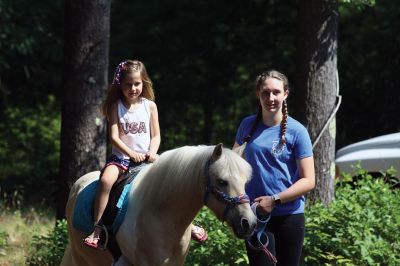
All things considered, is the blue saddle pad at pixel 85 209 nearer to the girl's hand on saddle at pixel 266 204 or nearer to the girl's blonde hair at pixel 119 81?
the girl's blonde hair at pixel 119 81

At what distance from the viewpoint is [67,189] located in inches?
367

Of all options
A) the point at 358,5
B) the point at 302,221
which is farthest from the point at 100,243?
the point at 358,5

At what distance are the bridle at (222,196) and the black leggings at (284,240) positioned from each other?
50 centimetres

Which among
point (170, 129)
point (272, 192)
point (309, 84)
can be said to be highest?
point (309, 84)

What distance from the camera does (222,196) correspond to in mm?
5098

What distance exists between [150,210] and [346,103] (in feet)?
37.7

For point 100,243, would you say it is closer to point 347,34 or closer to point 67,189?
point 67,189

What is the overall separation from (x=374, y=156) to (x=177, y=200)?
194 inches

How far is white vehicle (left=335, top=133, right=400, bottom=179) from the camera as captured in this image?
9.67m

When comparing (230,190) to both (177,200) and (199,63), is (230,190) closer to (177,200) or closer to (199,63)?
(177,200)

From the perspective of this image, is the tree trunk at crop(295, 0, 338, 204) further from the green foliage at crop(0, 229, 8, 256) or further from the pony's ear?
the pony's ear

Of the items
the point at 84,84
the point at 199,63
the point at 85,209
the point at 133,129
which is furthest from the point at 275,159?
the point at 199,63

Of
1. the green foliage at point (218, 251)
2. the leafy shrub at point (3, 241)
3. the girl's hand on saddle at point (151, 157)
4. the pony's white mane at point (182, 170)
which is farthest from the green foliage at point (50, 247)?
the pony's white mane at point (182, 170)

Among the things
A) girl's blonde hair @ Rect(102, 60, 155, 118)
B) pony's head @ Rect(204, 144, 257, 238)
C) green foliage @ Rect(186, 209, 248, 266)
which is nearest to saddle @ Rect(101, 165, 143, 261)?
girl's blonde hair @ Rect(102, 60, 155, 118)
